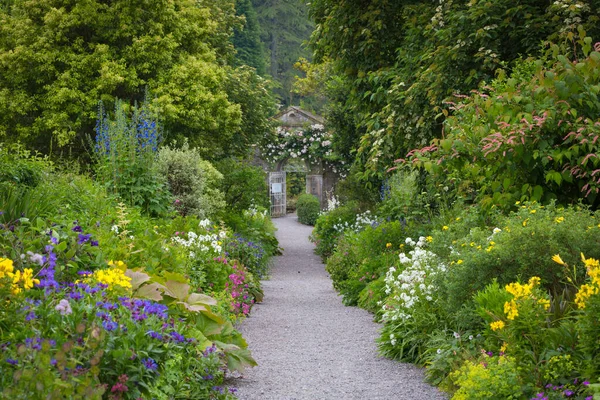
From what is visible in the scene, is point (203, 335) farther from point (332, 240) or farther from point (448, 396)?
point (332, 240)

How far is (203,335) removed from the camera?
5.03 meters

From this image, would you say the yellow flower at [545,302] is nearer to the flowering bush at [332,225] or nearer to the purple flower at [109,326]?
the purple flower at [109,326]

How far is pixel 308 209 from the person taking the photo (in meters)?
29.8

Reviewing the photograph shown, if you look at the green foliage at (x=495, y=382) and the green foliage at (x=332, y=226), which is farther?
the green foliage at (x=332, y=226)

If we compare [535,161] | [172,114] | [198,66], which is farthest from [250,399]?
[198,66]

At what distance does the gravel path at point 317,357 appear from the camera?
16.7 ft

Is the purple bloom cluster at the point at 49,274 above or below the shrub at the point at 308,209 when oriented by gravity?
above

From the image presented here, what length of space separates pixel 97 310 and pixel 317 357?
308 cm

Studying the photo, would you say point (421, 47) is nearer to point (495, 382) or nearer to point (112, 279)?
point (495, 382)

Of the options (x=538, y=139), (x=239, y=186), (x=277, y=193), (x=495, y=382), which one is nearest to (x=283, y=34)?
(x=277, y=193)

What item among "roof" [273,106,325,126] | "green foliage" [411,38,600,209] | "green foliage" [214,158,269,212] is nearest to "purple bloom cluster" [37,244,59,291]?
"green foliage" [411,38,600,209]

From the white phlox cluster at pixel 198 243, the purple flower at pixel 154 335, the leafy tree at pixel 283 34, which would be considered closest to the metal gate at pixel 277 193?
the leafy tree at pixel 283 34

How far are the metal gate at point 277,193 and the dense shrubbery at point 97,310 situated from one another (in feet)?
82.1

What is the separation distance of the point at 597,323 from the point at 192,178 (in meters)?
8.09
